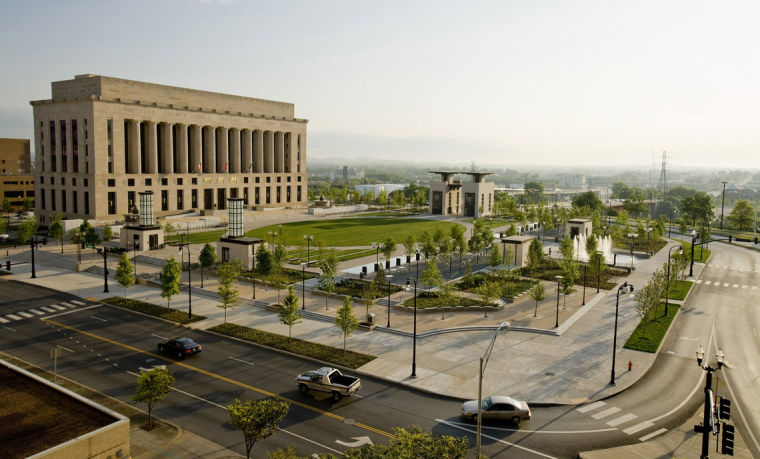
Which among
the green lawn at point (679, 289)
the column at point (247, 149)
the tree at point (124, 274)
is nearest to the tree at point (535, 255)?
the green lawn at point (679, 289)

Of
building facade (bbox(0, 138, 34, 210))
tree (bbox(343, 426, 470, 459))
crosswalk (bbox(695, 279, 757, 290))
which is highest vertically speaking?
building facade (bbox(0, 138, 34, 210))

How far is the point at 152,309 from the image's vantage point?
49312mm

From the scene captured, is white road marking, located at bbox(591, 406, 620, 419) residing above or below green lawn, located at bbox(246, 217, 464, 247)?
below

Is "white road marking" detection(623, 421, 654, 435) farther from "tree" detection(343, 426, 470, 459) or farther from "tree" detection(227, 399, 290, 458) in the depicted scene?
"tree" detection(227, 399, 290, 458)

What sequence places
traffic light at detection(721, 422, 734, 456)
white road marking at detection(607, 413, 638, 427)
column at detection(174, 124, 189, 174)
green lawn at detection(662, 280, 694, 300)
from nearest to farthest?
traffic light at detection(721, 422, 734, 456) → white road marking at detection(607, 413, 638, 427) → green lawn at detection(662, 280, 694, 300) → column at detection(174, 124, 189, 174)

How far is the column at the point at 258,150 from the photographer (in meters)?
144

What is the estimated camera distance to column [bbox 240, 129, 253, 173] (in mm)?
140500

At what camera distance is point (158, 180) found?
117 metres

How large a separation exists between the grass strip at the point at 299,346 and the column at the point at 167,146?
285ft

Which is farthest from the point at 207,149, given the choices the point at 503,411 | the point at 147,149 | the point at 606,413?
the point at 606,413

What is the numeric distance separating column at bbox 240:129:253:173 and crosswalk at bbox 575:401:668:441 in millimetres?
122407

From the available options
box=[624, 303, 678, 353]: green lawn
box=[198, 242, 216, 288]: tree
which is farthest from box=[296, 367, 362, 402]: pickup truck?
box=[198, 242, 216, 288]: tree

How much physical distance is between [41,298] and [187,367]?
27.9m

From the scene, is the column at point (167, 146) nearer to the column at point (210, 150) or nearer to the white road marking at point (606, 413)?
the column at point (210, 150)
